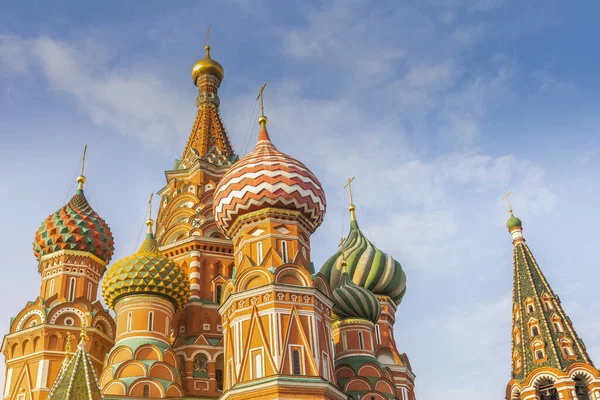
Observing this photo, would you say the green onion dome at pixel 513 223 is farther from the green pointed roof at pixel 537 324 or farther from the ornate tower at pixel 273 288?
the ornate tower at pixel 273 288

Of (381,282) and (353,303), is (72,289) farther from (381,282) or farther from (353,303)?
(381,282)

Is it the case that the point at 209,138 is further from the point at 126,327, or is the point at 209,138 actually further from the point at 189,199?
the point at 126,327

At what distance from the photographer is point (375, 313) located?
22.1 meters

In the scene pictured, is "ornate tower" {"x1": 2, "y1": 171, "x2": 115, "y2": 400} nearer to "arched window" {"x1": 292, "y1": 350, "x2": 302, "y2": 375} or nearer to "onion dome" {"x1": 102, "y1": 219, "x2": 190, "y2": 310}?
"onion dome" {"x1": 102, "y1": 219, "x2": 190, "y2": 310}

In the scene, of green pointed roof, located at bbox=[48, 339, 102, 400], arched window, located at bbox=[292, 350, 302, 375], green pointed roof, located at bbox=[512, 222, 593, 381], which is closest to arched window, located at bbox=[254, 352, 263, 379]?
arched window, located at bbox=[292, 350, 302, 375]

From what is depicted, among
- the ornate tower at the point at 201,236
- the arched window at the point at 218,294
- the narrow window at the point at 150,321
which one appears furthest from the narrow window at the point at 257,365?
the arched window at the point at 218,294

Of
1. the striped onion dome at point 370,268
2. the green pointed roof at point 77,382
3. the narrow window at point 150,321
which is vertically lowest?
the green pointed roof at point 77,382

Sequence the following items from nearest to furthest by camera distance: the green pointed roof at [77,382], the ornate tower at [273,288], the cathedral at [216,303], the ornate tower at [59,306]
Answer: the green pointed roof at [77,382], the ornate tower at [273,288], the cathedral at [216,303], the ornate tower at [59,306]

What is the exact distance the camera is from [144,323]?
20.7 meters

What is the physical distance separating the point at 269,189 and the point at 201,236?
16.0 ft

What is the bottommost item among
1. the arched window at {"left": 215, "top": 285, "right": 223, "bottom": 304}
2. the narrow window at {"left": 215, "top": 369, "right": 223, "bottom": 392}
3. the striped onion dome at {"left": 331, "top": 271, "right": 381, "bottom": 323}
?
the narrow window at {"left": 215, "top": 369, "right": 223, "bottom": 392}

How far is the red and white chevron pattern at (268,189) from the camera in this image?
66.6 ft

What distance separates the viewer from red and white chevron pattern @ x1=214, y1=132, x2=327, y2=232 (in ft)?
66.6

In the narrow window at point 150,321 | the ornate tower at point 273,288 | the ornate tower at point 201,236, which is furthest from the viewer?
the ornate tower at point 201,236
